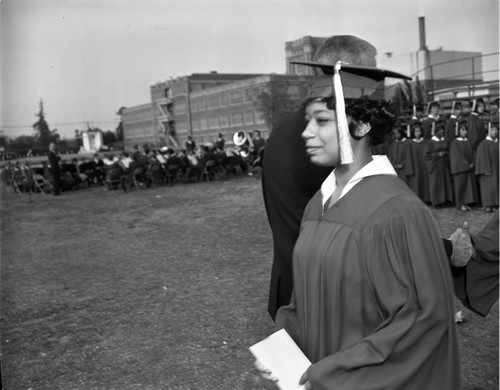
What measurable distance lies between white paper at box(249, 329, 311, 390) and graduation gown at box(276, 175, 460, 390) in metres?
0.07

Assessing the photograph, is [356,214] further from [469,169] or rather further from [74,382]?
[469,169]

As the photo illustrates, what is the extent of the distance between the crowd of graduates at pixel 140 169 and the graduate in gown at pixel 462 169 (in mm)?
8727

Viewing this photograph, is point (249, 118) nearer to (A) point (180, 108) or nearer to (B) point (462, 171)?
(A) point (180, 108)

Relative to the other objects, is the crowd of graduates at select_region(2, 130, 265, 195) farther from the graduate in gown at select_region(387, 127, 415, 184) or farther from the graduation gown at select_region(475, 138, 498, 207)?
the graduation gown at select_region(475, 138, 498, 207)

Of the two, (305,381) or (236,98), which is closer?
(305,381)

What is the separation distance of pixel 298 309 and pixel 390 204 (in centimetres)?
51

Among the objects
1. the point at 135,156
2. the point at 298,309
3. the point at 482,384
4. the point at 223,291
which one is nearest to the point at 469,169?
the point at 223,291

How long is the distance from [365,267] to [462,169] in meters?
9.19

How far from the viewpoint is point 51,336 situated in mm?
4617

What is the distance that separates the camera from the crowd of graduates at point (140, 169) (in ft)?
60.1

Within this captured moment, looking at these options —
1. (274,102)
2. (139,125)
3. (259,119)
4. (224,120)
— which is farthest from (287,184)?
(139,125)

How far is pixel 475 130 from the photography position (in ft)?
34.3

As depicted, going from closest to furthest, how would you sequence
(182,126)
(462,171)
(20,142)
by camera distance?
(20,142) < (462,171) < (182,126)

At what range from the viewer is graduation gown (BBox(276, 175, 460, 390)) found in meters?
1.46
